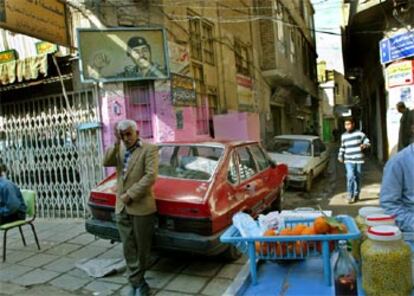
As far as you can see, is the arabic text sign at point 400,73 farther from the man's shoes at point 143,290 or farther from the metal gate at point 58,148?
the man's shoes at point 143,290

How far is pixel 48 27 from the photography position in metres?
6.25

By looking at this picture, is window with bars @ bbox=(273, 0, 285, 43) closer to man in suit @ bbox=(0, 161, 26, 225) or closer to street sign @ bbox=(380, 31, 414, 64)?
street sign @ bbox=(380, 31, 414, 64)

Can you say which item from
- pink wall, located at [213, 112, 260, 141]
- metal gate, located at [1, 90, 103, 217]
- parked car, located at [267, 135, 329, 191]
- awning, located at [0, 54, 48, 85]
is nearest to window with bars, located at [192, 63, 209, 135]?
pink wall, located at [213, 112, 260, 141]

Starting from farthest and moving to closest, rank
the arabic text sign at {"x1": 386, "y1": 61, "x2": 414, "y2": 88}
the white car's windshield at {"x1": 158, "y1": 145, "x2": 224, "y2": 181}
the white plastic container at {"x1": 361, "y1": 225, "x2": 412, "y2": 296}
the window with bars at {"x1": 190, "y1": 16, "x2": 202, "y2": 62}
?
1. the window with bars at {"x1": 190, "y1": 16, "x2": 202, "y2": 62}
2. the arabic text sign at {"x1": 386, "y1": 61, "x2": 414, "y2": 88}
3. the white car's windshield at {"x1": 158, "y1": 145, "x2": 224, "y2": 181}
4. the white plastic container at {"x1": 361, "y1": 225, "x2": 412, "y2": 296}

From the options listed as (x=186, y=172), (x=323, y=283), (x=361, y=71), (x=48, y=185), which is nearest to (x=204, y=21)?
(x=48, y=185)

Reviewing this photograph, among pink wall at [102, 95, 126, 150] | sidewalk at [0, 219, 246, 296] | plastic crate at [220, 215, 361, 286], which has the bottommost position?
sidewalk at [0, 219, 246, 296]

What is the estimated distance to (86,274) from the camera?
4.65 m

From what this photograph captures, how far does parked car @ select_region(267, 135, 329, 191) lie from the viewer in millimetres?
9641

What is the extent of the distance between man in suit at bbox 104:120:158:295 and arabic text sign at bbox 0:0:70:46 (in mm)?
2831

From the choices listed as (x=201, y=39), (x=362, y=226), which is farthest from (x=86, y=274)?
(x=201, y=39)

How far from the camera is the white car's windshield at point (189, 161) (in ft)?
15.8

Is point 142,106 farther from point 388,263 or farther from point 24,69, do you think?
point 388,263

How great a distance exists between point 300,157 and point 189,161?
5.85 metres

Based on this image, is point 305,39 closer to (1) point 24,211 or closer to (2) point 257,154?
(2) point 257,154
